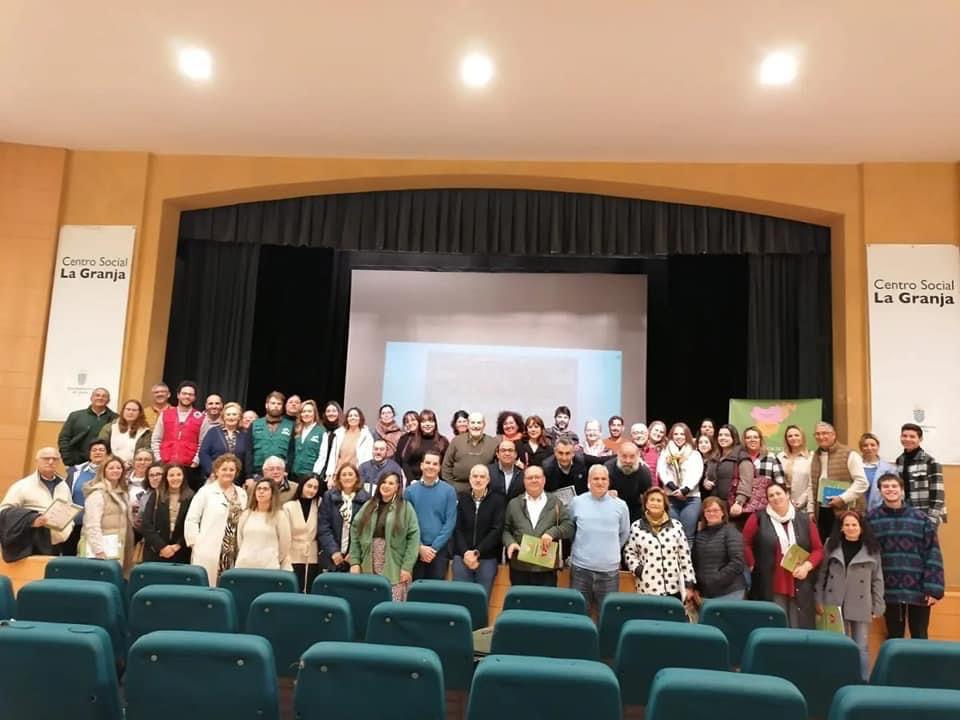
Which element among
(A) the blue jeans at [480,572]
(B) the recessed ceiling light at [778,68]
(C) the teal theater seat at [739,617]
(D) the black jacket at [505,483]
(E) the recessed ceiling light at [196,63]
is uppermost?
(B) the recessed ceiling light at [778,68]

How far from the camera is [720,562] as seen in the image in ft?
16.2

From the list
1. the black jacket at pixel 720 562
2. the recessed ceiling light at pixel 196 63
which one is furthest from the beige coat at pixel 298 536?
the recessed ceiling light at pixel 196 63

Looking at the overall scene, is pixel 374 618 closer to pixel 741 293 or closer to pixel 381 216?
pixel 381 216

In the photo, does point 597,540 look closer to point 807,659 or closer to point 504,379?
point 807,659

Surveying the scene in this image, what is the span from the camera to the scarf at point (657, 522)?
4.97 metres

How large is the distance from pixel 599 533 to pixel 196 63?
5.04 metres

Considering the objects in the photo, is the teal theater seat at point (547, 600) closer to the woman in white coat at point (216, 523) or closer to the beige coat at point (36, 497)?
the woman in white coat at point (216, 523)

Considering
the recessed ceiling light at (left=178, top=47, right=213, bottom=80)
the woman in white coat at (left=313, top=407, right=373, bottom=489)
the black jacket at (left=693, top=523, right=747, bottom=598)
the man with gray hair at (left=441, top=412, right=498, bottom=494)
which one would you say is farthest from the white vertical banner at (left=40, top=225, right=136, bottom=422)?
the black jacket at (left=693, top=523, right=747, bottom=598)

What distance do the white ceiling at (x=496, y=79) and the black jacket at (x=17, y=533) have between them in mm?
3733

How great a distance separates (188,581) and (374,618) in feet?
4.69

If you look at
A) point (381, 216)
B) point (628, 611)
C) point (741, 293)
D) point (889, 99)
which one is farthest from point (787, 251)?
point (628, 611)

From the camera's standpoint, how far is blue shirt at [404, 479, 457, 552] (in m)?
5.29

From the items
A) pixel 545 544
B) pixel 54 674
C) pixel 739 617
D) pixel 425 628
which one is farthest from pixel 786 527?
pixel 54 674

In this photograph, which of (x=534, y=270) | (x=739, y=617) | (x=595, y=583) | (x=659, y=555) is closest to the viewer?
(x=739, y=617)
